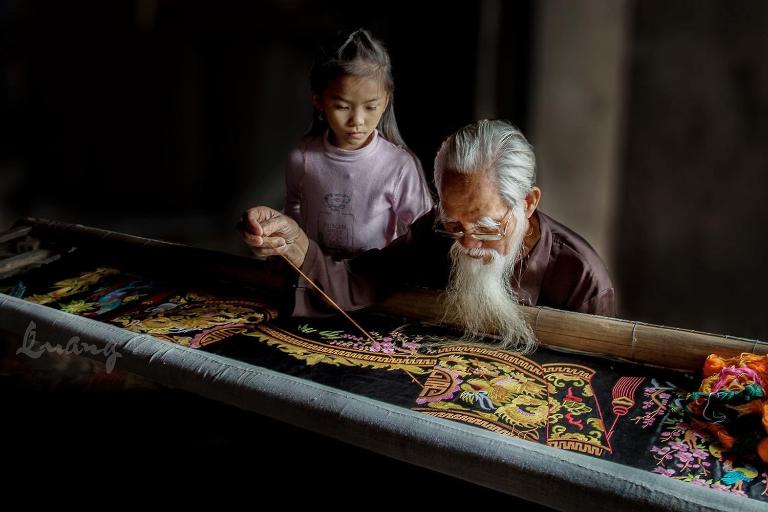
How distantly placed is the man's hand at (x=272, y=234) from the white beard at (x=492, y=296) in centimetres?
49

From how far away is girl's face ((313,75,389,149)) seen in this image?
237cm

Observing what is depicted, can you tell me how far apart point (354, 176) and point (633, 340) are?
1.09 metres

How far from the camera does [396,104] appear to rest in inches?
149

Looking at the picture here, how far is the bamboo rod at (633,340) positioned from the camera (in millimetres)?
2055

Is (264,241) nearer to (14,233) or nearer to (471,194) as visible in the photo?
(471,194)

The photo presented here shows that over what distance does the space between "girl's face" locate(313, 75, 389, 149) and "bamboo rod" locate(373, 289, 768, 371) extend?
31.9 inches

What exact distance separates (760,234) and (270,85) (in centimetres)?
386

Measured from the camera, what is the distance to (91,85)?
6188 mm

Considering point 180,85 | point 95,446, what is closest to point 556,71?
point 95,446

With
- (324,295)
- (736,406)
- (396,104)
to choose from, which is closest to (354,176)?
(324,295)

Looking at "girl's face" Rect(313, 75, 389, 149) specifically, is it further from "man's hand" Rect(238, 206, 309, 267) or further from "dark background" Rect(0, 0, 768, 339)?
"dark background" Rect(0, 0, 768, 339)

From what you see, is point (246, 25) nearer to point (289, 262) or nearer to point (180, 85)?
point (180, 85)

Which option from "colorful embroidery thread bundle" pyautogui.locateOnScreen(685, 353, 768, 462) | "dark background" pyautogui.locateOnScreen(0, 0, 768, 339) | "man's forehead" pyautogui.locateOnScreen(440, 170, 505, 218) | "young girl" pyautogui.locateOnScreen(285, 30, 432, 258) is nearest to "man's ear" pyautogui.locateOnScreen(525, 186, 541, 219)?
"man's forehead" pyautogui.locateOnScreen(440, 170, 505, 218)

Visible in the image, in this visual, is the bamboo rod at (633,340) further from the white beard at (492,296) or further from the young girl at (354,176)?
the young girl at (354,176)
